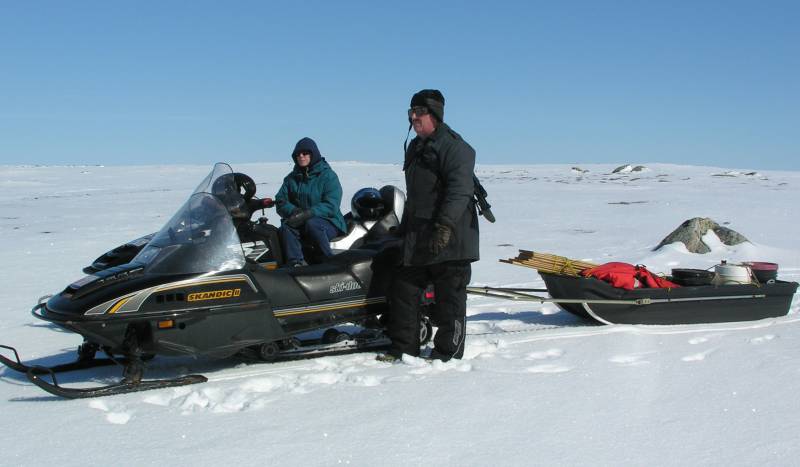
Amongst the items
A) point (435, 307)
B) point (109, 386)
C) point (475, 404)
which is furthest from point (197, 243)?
point (475, 404)

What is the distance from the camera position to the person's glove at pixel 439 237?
455 cm

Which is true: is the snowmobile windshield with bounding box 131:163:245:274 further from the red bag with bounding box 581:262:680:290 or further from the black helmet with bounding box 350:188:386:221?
the red bag with bounding box 581:262:680:290

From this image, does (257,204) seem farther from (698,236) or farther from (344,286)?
(698,236)

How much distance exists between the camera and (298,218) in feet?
18.0

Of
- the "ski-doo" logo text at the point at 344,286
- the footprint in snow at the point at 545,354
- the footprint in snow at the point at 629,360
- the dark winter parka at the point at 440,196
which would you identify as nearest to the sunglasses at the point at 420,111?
the dark winter parka at the point at 440,196

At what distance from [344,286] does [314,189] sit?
3.97 ft

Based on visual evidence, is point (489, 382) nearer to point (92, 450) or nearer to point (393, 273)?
point (393, 273)

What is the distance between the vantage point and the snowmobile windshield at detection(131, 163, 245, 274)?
14.2 ft

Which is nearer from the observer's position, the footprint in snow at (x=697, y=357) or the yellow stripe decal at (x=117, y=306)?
the yellow stripe decal at (x=117, y=306)

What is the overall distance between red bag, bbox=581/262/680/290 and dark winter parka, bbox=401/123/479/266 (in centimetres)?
144

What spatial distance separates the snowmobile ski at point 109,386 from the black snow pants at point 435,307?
4.15ft

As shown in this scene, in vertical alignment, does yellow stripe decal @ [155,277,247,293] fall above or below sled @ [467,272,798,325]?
above

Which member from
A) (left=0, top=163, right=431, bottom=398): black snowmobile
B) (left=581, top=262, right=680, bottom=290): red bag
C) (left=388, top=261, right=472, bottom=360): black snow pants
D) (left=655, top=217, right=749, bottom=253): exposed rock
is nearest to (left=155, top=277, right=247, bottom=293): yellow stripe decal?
(left=0, top=163, right=431, bottom=398): black snowmobile

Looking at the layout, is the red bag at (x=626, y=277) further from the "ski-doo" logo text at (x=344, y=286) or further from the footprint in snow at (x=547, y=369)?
the "ski-doo" logo text at (x=344, y=286)
